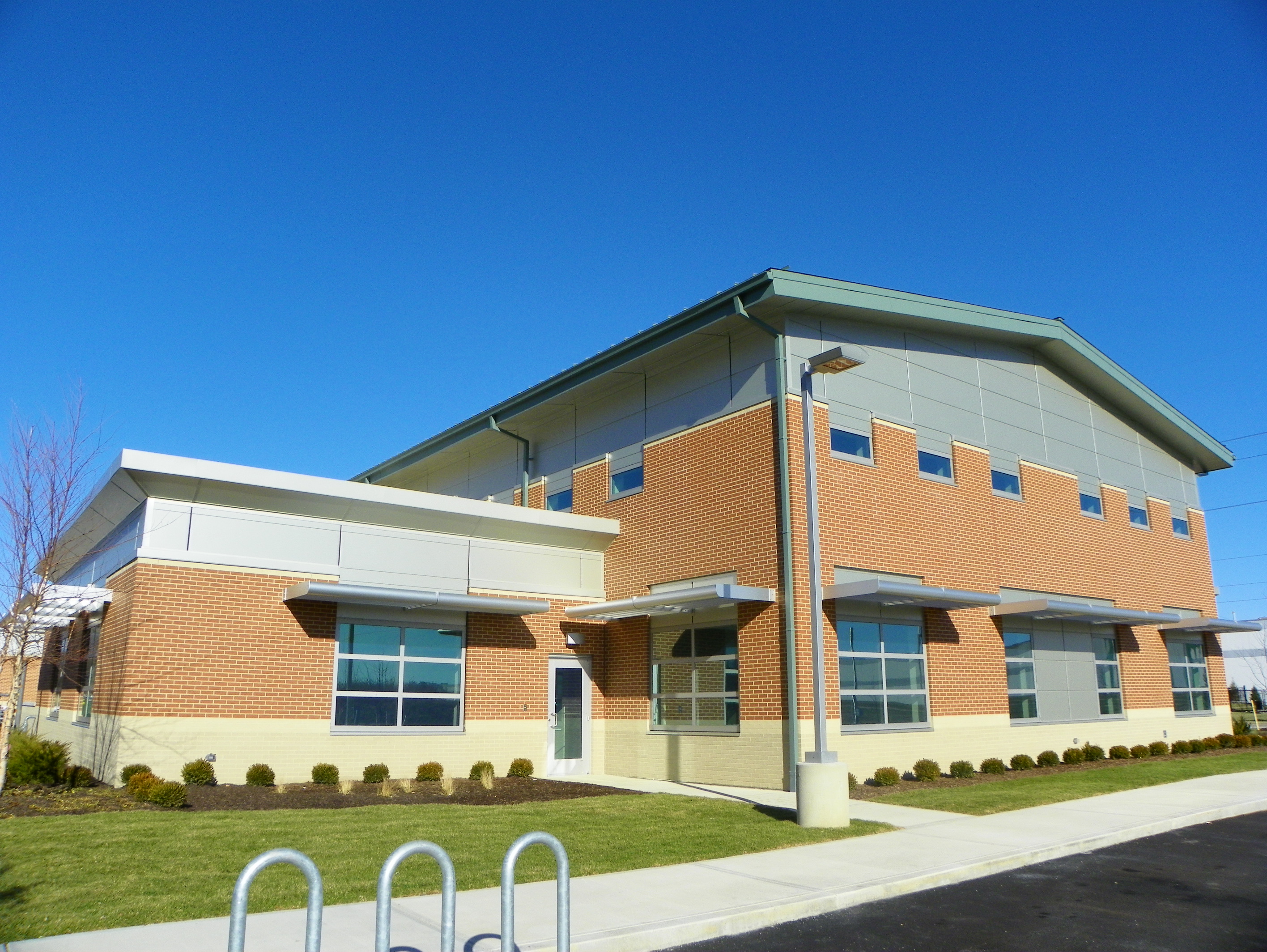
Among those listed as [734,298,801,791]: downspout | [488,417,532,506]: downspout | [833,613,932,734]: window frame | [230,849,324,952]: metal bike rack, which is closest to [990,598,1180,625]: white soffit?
[833,613,932,734]: window frame

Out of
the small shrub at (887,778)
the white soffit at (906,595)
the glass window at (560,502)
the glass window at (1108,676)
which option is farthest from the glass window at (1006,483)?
the glass window at (560,502)

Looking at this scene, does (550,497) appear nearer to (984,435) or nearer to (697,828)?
(984,435)

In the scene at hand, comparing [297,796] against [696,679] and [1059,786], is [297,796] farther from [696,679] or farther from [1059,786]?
[1059,786]

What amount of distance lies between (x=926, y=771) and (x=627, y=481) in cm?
852

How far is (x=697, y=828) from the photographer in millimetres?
12523

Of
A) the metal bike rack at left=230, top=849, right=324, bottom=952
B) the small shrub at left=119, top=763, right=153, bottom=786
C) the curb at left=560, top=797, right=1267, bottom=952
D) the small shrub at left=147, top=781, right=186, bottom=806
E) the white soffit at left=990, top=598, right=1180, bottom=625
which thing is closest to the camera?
the metal bike rack at left=230, top=849, right=324, bottom=952

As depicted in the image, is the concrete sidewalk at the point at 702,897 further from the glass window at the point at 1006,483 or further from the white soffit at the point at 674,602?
the glass window at the point at 1006,483

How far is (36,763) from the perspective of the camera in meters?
15.3

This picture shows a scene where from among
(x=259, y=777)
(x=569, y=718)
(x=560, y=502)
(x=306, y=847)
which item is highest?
(x=560, y=502)

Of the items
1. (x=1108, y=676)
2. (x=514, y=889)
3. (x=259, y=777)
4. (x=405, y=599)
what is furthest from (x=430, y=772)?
(x=1108, y=676)

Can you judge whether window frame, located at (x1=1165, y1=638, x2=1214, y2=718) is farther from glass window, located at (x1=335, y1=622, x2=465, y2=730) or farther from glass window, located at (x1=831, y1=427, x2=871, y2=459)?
glass window, located at (x1=335, y1=622, x2=465, y2=730)

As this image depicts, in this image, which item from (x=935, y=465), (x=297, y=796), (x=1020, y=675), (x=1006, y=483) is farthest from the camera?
(x=1006, y=483)

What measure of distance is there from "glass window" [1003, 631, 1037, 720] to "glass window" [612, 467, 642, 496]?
8820 millimetres

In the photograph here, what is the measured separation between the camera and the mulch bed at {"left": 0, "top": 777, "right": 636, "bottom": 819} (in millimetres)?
13406
